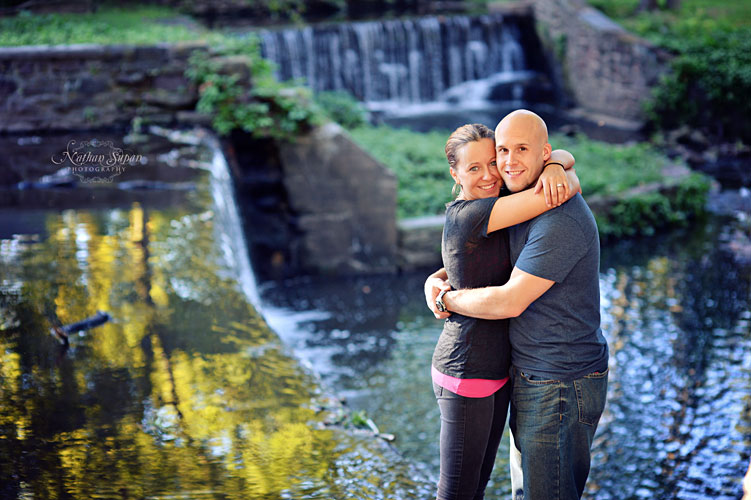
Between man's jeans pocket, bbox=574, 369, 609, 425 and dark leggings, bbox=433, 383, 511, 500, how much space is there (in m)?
0.27

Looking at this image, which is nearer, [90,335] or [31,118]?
[90,335]

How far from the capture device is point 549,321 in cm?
245

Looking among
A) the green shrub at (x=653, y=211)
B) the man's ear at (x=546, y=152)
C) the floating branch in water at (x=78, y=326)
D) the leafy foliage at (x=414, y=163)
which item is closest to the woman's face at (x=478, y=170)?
the man's ear at (x=546, y=152)

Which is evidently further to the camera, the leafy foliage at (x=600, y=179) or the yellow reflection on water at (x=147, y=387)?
the leafy foliage at (x=600, y=179)

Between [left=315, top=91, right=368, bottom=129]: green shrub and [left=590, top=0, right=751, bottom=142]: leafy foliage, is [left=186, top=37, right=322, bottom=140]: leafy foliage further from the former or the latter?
[left=590, top=0, right=751, bottom=142]: leafy foliage

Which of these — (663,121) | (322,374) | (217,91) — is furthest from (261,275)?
(663,121)

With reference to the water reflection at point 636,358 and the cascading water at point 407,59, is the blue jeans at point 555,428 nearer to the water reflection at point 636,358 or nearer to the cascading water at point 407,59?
the water reflection at point 636,358

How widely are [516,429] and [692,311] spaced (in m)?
4.93

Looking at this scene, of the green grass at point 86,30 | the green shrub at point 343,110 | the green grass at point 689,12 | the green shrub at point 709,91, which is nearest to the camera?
the green grass at point 86,30

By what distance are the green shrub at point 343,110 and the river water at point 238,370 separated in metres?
4.72

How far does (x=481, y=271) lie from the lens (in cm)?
255

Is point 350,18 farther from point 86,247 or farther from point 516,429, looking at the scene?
point 516,429

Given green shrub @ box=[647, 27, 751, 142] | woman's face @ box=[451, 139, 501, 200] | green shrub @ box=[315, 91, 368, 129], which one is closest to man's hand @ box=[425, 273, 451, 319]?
woman's face @ box=[451, 139, 501, 200]

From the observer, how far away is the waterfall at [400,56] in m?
14.8
